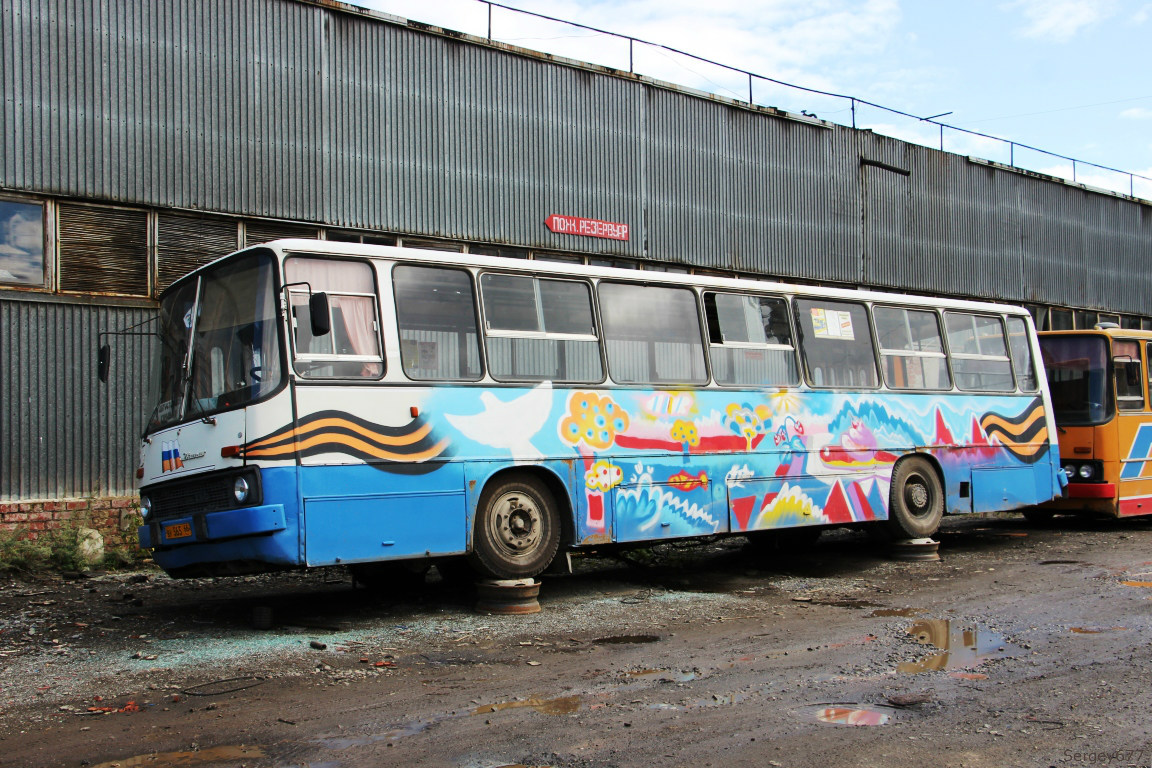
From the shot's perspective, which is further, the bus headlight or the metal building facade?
the metal building facade

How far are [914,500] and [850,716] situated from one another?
7.10 m

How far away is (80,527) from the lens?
12062 mm

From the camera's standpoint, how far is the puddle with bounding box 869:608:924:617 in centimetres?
816

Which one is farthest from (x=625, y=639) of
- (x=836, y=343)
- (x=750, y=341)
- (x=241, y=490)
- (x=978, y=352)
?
(x=978, y=352)

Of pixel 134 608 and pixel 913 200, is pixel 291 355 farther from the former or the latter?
pixel 913 200

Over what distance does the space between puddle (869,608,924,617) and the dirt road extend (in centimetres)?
5

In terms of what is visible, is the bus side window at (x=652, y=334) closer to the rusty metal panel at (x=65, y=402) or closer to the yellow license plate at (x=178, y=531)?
the yellow license plate at (x=178, y=531)

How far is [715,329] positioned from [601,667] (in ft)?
15.2

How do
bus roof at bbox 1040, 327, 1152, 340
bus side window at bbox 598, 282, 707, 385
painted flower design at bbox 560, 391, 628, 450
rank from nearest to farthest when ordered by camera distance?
painted flower design at bbox 560, 391, 628, 450
bus side window at bbox 598, 282, 707, 385
bus roof at bbox 1040, 327, 1152, 340

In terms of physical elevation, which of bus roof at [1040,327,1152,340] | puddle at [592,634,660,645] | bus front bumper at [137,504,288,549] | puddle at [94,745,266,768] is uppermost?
bus roof at [1040,327,1152,340]

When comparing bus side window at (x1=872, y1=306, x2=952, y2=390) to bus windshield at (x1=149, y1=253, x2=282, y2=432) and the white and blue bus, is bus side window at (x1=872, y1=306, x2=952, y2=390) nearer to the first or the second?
the white and blue bus

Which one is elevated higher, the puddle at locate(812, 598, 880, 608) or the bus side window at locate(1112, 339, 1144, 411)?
the bus side window at locate(1112, 339, 1144, 411)

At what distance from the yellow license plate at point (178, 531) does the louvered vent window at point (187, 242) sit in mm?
5846

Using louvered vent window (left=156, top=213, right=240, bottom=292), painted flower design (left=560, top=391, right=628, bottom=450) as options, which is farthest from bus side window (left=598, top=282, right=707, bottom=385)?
louvered vent window (left=156, top=213, right=240, bottom=292)
